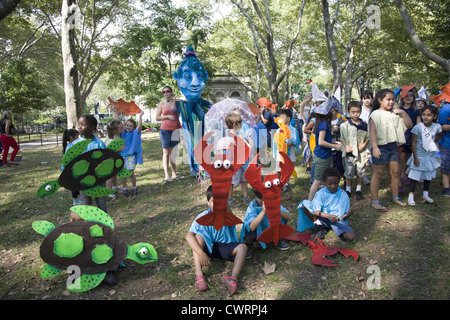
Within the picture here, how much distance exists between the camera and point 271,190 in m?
2.80

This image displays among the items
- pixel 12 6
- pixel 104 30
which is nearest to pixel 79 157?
pixel 12 6

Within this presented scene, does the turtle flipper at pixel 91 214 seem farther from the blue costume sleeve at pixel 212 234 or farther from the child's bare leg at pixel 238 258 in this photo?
the child's bare leg at pixel 238 258

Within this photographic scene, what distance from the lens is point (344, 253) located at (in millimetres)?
3109

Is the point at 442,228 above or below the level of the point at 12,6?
below

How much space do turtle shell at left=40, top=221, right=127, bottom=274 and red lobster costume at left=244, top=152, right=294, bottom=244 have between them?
1.37m

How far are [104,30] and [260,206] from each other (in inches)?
605

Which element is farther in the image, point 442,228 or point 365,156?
point 365,156

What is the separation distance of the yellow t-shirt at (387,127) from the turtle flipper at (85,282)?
3834 millimetres

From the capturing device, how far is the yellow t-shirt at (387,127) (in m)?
4.09

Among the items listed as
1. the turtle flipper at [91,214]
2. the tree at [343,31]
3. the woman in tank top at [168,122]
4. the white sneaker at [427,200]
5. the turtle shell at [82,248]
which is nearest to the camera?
the turtle shell at [82,248]

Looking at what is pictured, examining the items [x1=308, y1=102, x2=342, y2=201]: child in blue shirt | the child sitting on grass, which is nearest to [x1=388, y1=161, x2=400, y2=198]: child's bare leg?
the child sitting on grass

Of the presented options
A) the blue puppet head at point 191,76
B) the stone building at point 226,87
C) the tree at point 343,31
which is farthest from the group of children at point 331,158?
the stone building at point 226,87

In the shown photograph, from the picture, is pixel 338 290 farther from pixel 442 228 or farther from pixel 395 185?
pixel 395 185

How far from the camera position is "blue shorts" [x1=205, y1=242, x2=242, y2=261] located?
2961mm
